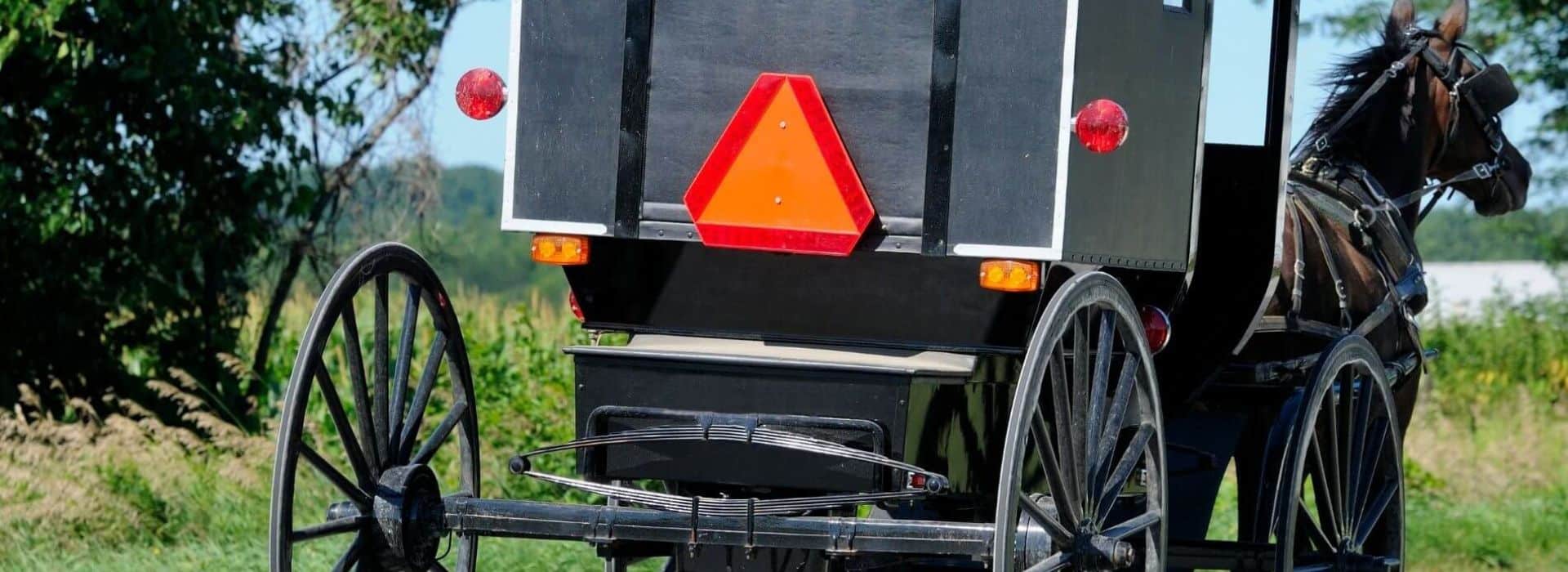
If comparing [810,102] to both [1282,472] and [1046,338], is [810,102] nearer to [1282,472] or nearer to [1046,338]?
[1046,338]

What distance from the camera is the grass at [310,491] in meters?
7.39

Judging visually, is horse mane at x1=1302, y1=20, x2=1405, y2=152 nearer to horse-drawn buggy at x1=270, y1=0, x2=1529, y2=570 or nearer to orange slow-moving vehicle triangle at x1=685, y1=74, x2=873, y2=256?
Result: horse-drawn buggy at x1=270, y1=0, x2=1529, y2=570

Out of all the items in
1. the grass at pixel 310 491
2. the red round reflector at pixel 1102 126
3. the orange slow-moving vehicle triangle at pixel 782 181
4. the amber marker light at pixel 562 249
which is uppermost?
the red round reflector at pixel 1102 126

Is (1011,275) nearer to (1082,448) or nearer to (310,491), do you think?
(1082,448)

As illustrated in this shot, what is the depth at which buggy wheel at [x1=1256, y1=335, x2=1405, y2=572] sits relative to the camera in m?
5.14

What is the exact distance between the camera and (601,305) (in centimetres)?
501

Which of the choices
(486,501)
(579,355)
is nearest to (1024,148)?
(579,355)

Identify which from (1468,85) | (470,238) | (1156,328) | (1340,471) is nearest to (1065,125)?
(1156,328)

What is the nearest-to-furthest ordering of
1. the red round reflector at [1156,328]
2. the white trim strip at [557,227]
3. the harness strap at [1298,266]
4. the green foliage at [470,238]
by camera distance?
the white trim strip at [557,227], the red round reflector at [1156,328], the harness strap at [1298,266], the green foliage at [470,238]

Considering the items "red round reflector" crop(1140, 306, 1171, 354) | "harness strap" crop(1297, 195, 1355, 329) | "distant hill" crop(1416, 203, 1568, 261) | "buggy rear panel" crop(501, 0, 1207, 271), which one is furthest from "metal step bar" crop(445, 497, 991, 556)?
"distant hill" crop(1416, 203, 1568, 261)

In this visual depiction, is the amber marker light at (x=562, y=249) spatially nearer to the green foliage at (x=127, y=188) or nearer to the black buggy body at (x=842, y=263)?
the black buggy body at (x=842, y=263)

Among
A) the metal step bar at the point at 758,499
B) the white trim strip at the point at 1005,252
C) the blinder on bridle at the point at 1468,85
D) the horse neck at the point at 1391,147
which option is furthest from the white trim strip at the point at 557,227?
the blinder on bridle at the point at 1468,85

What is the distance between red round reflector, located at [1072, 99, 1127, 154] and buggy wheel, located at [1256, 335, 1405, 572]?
1220 mm

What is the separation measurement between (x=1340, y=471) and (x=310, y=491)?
14.9 ft
